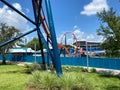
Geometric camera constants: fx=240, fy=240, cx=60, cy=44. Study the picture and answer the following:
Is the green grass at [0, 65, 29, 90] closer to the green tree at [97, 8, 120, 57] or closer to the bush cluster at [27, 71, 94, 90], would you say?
the bush cluster at [27, 71, 94, 90]

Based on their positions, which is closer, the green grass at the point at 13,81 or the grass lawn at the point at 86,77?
the grass lawn at the point at 86,77

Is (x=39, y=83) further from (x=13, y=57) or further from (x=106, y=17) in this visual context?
(x=13, y=57)

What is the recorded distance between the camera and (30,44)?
106 meters

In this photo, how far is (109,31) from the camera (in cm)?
2122

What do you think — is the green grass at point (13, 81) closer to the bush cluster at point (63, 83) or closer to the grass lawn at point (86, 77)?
the grass lawn at point (86, 77)

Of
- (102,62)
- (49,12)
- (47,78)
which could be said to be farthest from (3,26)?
(47,78)

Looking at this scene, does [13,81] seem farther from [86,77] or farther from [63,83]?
[86,77]

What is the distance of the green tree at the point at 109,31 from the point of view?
20.0m

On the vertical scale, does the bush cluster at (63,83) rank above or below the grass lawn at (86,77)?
above

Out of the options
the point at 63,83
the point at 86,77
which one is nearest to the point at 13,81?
the point at 63,83

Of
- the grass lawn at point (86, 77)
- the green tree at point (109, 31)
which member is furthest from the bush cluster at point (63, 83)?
the green tree at point (109, 31)

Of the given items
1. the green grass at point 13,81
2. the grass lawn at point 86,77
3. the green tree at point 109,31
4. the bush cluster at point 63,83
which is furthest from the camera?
the green tree at point 109,31

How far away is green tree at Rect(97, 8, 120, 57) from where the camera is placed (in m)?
20.0

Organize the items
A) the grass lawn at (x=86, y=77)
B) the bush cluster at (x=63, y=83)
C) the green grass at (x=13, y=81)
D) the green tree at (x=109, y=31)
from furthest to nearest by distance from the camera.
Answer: the green tree at (x=109, y=31), the green grass at (x=13, y=81), the grass lawn at (x=86, y=77), the bush cluster at (x=63, y=83)
